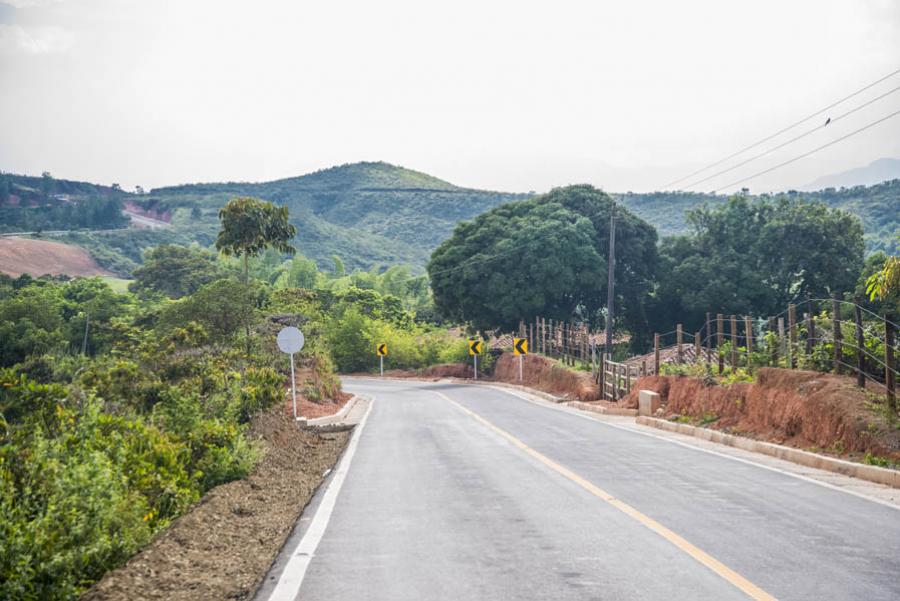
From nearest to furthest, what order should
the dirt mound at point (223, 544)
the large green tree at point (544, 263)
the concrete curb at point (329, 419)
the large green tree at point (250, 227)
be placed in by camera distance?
1. the dirt mound at point (223, 544)
2. the concrete curb at point (329, 419)
3. the large green tree at point (250, 227)
4. the large green tree at point (544, 263)

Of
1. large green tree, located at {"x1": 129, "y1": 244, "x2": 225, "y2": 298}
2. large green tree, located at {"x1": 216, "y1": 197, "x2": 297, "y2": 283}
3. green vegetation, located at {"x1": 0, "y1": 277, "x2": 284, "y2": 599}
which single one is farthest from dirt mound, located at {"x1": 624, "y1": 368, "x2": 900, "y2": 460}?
large green tree, located at {"x1": 129, "y1": 244, "x2": 225, "y2": 298}

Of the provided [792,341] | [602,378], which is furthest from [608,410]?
[792,341]

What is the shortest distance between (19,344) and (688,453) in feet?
172

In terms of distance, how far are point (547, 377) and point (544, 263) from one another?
1292 cm

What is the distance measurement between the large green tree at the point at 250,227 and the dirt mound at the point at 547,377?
53.1 feet

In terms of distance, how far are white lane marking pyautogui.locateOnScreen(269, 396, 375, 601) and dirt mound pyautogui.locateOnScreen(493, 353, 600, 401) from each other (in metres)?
22.4

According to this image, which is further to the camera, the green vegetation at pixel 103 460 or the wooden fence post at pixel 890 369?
the wooden fence post at pixel 890 369

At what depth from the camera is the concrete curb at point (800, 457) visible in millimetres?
11383

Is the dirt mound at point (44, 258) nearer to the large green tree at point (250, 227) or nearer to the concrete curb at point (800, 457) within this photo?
the large green tree at point (250, 227)

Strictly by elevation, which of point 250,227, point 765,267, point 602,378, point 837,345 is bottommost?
point 602,378

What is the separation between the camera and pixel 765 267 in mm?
Answer: 56812

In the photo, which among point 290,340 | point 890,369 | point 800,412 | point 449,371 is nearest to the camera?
point 890,369

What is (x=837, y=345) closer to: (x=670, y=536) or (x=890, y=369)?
(x=890, y=369)

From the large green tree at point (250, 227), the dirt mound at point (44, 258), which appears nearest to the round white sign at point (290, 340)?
the large green tree at point (250, 227)
